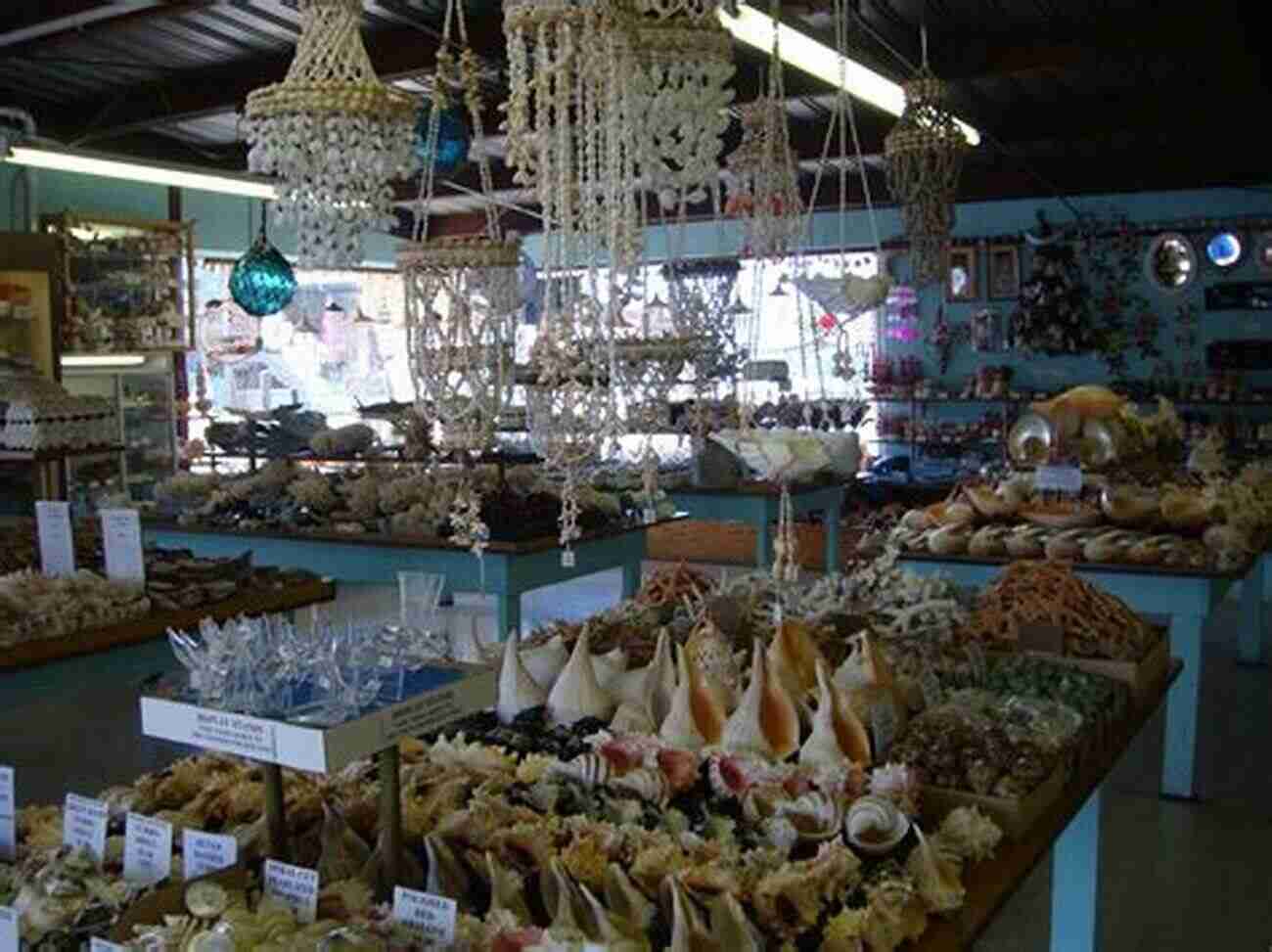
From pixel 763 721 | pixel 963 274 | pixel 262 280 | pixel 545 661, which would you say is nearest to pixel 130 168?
pixel 262 280

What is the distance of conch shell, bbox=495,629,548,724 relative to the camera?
116 inches

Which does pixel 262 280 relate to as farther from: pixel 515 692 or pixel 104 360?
pixel 515 692

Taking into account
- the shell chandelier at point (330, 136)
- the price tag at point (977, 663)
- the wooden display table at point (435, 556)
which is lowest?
the wooden display table at point (435, 556)

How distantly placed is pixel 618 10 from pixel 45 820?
1788mm

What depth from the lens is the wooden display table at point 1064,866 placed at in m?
2.19

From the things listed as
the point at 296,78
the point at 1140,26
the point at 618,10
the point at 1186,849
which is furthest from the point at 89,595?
the point at 1140,26

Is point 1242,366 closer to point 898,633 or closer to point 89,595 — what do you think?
point 898,633

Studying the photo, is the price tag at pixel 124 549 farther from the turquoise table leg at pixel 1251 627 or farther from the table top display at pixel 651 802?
the turquoise table leg at pixel 1251 627

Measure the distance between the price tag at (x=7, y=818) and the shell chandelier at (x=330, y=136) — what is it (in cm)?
105

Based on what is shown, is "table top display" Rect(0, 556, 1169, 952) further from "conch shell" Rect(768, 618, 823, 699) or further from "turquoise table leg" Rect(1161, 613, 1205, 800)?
"turquoise table leg" Rect(1161, 613, 1205, 800)

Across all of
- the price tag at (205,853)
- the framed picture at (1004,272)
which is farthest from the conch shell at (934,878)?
the framed picture at (1004,272)

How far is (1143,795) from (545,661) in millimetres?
2952

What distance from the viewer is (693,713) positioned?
9.27 ft

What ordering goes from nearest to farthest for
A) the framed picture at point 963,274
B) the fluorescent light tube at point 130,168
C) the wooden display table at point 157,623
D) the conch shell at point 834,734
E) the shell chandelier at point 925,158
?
the conch shell at point 834,734, the wooden display table at point 157,623, the shell chandelier at point 925,158, the fluorescent light tube at point 130,168, the framed picture at point 963,274
